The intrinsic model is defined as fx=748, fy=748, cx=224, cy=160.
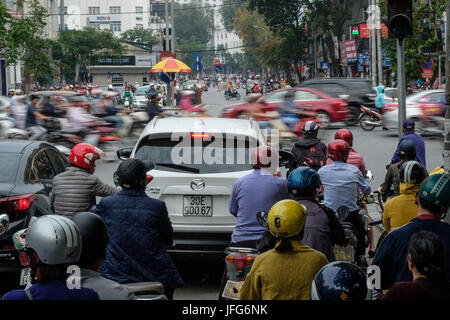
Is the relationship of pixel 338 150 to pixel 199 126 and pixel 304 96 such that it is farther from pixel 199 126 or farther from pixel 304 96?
pixel 304 96

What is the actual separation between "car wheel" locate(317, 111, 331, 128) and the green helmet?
21.3 meters

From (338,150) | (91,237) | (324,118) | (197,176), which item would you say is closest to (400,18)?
(338,150)

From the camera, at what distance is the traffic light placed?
29.9 feet

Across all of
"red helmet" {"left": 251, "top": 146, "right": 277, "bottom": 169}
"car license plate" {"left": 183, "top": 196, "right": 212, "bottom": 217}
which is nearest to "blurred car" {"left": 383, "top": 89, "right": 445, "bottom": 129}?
"car license plate" {"left": 183, "top": 196, "right": 212, "bottom": 217}

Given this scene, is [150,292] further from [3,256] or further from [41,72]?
[41,72]

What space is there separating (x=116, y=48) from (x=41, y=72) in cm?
2674

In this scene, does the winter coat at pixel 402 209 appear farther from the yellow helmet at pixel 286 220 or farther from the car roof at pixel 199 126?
the car roof at pixel 199 126

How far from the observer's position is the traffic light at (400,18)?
9125mm

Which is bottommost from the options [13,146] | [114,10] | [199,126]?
[13,146]

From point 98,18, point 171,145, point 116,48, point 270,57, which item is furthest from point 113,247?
point 98,18

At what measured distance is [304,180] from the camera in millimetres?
5113

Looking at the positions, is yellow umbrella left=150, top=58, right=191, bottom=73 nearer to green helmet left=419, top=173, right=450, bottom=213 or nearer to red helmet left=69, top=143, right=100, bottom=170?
red helmet left=69, top=143, right=100, bottom=170

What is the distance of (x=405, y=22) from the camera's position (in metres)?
9.14

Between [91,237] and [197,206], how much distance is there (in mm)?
3936
